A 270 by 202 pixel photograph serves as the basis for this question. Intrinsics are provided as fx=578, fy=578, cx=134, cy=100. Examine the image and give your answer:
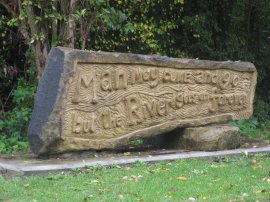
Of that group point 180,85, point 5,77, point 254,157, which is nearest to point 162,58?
point 180,85

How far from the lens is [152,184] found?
6734 millimetres

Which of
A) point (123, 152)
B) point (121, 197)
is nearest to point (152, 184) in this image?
point (121, 197)

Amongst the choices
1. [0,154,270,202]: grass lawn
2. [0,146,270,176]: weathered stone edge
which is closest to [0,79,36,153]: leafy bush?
[0,146,270,176]: weathered stone edge

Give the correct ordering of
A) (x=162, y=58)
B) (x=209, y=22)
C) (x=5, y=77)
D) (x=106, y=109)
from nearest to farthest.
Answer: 1. (x=106, y=109)
2. (x=162, y=58)
3. (x=5, y=77)
4. (x=209, y=22)

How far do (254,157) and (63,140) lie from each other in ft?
9.87

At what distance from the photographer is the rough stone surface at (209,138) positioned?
31.2ft

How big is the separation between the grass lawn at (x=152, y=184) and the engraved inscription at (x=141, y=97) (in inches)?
36.2

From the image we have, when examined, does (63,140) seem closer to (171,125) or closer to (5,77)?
(171,125)

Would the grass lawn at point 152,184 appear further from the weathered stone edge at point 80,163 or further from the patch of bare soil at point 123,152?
the patch of bare soil at point 123,152

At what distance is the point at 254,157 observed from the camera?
8.98 meters

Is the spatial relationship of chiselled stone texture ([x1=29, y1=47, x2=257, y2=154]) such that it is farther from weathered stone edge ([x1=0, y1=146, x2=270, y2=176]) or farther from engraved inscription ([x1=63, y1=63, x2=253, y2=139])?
weathered stone edge ([x1=0, y1=146, x2=270, y2=176])

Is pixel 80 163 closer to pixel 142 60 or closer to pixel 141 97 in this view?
pixel 141 97

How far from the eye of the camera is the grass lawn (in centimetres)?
609

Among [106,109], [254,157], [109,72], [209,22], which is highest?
[209,22]
